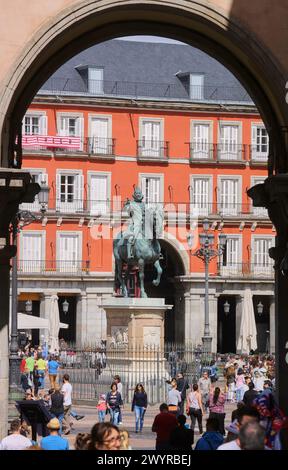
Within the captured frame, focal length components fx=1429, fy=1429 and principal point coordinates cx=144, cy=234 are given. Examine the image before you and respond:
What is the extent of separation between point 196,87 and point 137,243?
33921 millimetres

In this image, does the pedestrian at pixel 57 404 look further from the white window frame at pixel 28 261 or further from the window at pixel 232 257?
the window at pixel 232 257

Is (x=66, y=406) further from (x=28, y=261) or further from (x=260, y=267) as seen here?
(x=260, y=267)

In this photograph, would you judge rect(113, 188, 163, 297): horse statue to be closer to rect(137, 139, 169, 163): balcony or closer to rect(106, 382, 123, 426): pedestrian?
rect(106, 382, 123, 426): pedestrian

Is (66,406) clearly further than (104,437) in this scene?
Yes

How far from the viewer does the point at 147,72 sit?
7156 cm

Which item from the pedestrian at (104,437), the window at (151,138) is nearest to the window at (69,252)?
the window at (151,138)

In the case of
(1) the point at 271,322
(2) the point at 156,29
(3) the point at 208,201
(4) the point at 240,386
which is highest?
(3) the point at 208,201

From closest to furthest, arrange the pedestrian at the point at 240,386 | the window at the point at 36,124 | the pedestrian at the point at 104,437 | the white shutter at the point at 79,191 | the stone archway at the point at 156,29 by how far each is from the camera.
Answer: the pedestrian at the point at 104,437
the stone archway at the point at 156,29
the pedestrian at the point at 240,386
the window at the point at 36,124
the white shutter at the point at 79,191

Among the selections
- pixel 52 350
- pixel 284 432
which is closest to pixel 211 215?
pixel 52 350

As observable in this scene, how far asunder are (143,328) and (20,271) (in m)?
31.7

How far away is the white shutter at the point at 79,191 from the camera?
6819cm

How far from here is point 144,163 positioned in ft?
228

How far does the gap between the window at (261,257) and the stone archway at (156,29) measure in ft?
166

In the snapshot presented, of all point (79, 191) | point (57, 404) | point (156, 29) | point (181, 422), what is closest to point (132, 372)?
point (57, 404)
